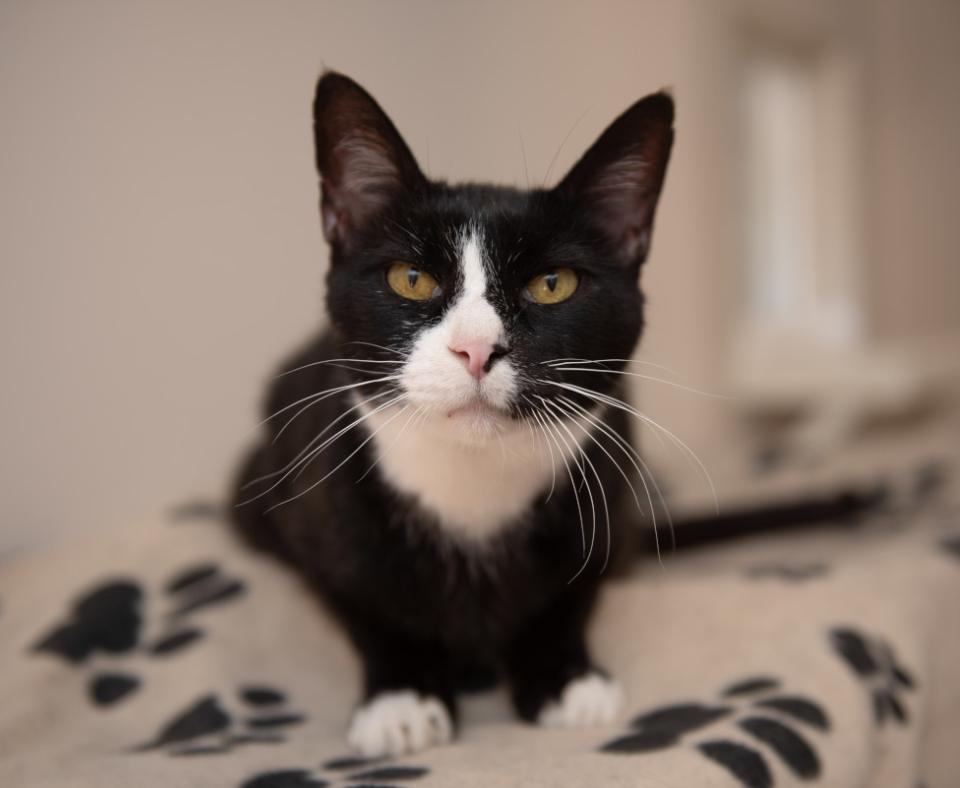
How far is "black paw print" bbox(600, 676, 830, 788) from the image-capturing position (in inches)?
28.2

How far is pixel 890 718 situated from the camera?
34.4 inches

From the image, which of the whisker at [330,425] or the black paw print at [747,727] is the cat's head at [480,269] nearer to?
the whisker at [330,425]

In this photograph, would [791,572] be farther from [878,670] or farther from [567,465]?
[567,465]

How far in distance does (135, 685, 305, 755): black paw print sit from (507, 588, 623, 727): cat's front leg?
0.26m

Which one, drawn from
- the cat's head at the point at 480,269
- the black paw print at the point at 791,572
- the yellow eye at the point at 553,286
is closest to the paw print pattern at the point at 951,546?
the black paw print at the point at 791,572

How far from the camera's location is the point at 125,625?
1.05 m

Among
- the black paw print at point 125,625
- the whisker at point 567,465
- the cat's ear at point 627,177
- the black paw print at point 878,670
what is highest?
the cat's ear at point 627,177

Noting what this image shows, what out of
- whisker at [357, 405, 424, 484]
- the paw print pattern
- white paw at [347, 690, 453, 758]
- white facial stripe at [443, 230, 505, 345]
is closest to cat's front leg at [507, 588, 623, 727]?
white paw at [347, 690, 453, 758]

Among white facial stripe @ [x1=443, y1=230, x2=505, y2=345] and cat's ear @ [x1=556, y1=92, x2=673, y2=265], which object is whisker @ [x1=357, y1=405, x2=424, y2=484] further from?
cat's ear @ [x1=556, y1=92, x2=673, y2=265]

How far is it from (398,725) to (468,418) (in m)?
0.34

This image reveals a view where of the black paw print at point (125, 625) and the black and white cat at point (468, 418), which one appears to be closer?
the black and white cat at point (468, 418)

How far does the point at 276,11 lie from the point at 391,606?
3.54 ft

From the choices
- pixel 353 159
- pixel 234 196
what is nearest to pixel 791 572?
pixel 353 159

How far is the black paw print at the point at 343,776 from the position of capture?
0.71 m
